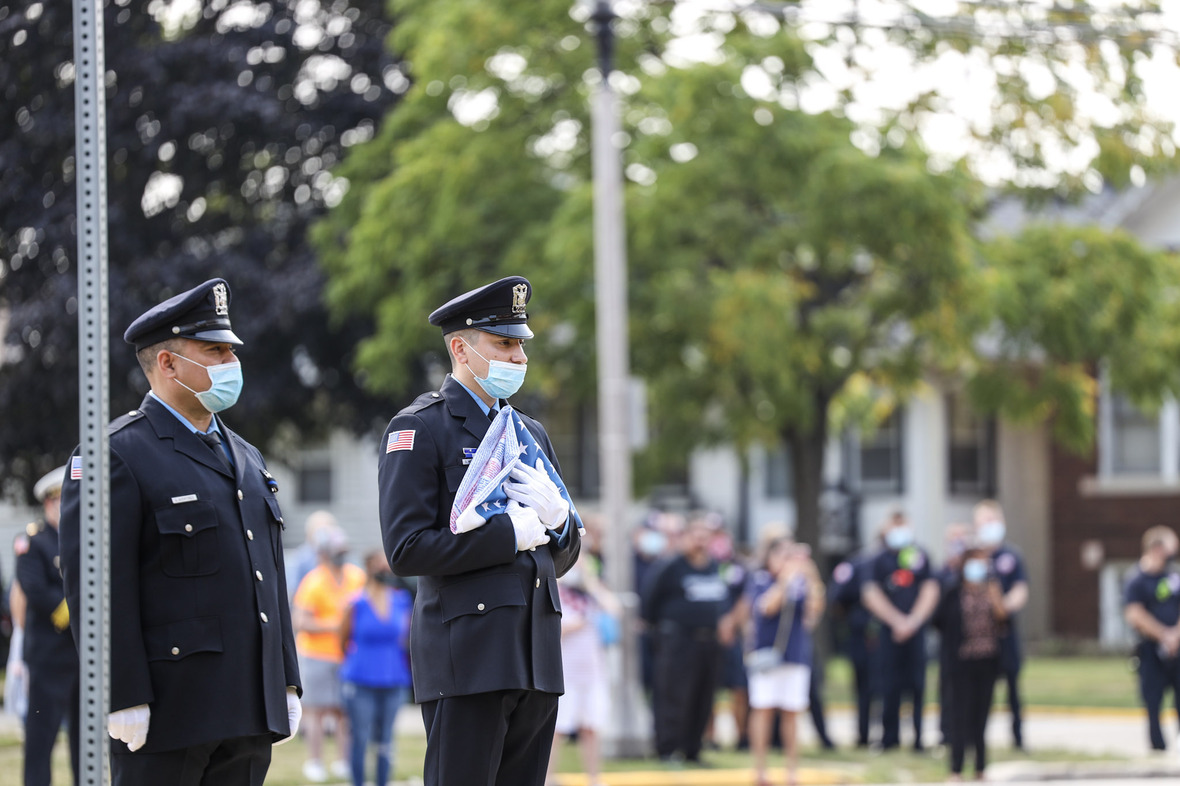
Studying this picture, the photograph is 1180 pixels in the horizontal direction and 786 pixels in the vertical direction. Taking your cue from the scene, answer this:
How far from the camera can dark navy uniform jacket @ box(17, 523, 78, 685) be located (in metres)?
9.65

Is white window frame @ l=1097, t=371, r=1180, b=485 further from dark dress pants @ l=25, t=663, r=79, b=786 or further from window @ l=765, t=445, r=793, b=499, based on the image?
dark dress pants @ l=25, t=663, r=79, b=786

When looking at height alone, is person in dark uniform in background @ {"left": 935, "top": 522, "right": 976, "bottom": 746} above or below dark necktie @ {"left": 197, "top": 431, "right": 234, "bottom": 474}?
below

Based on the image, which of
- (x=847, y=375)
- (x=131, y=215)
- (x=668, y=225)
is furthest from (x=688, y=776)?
(x=131, y=215)

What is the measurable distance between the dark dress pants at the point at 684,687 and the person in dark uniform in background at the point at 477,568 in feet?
32.4

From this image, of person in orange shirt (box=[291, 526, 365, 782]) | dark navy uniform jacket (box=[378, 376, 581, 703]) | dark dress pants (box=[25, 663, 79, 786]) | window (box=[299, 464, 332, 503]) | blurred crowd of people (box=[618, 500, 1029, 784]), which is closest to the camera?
dark navy uniform jacket (box=[378, 376, 581, 703])

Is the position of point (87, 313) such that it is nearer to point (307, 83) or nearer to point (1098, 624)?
point (307, 83)

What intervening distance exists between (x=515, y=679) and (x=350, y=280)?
52.2 feet

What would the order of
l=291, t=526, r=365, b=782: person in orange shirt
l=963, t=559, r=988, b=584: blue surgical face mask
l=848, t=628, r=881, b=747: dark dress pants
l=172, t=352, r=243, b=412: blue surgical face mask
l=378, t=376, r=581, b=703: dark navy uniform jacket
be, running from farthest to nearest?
l=848, t=628, r=881, b=747: dark dress pants
l=963, t=559, r=988, b=584: blue surgical face mask
l=291, t=526, r=365, b=782: person in orange shirt
l=172, t=352, r=243, b=412: blue surgical face mask
l=378, t=376, r=581, b=703: dark navy uniform jacket

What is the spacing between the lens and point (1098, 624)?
106 feet

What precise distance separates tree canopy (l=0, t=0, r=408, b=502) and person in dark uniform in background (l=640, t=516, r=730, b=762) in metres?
7.27

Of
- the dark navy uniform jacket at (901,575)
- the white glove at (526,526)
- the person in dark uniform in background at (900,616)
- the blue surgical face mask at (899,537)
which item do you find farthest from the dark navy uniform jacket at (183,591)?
the blue surgical face mask at (899,537)

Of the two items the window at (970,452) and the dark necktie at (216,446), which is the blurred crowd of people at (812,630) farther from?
the window at (970,452)

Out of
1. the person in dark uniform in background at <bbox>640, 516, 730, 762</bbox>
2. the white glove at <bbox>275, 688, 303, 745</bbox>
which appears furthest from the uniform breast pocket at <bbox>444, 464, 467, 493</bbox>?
the person in dark uniform in background at <bbox>640, 516, 730, 762</bbox>

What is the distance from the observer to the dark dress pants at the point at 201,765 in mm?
4805
